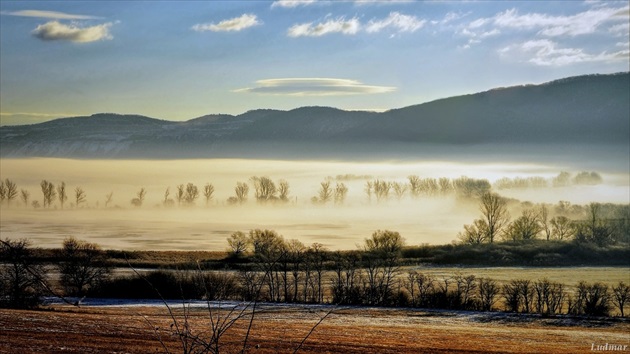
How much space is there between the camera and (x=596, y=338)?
48.4 meters

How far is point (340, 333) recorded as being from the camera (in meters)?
43.3

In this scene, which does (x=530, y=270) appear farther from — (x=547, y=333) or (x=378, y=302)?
(x=547, y=333)

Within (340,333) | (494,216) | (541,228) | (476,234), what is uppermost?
(494,216)

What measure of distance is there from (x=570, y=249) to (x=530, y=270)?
992 inches

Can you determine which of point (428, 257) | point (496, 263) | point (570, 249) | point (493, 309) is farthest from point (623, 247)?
point (493, 309)

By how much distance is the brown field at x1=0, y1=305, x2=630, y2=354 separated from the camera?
32750 millimetres

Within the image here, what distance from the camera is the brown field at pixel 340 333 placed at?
32750mm

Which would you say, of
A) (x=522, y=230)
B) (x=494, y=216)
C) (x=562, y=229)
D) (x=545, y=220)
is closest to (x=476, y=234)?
(x=522, y=230)

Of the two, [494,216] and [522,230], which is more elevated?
[494,216]

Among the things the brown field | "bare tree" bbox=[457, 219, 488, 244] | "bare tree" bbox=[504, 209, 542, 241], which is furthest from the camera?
"bare tree" bbox=[457, 219, 488, 244]

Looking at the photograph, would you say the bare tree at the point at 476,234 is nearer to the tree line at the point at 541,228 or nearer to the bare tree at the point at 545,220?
the tree line at the point at 541,228

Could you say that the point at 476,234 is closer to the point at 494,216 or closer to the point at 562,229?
the point at 494,216

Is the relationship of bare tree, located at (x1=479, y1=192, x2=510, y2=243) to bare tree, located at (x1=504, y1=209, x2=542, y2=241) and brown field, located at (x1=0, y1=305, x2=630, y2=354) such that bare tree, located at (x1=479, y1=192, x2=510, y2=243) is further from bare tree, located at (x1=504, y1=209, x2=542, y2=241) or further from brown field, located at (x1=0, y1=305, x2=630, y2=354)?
brown field, located at (x1=0, y1=305, x2=630, y2=354)

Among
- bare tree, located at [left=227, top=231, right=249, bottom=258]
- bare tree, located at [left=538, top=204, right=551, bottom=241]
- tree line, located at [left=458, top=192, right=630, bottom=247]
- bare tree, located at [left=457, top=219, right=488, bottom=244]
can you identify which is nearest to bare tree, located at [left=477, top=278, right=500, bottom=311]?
bare tree, located at [left=227, top=231, right=249, bottom=258]
